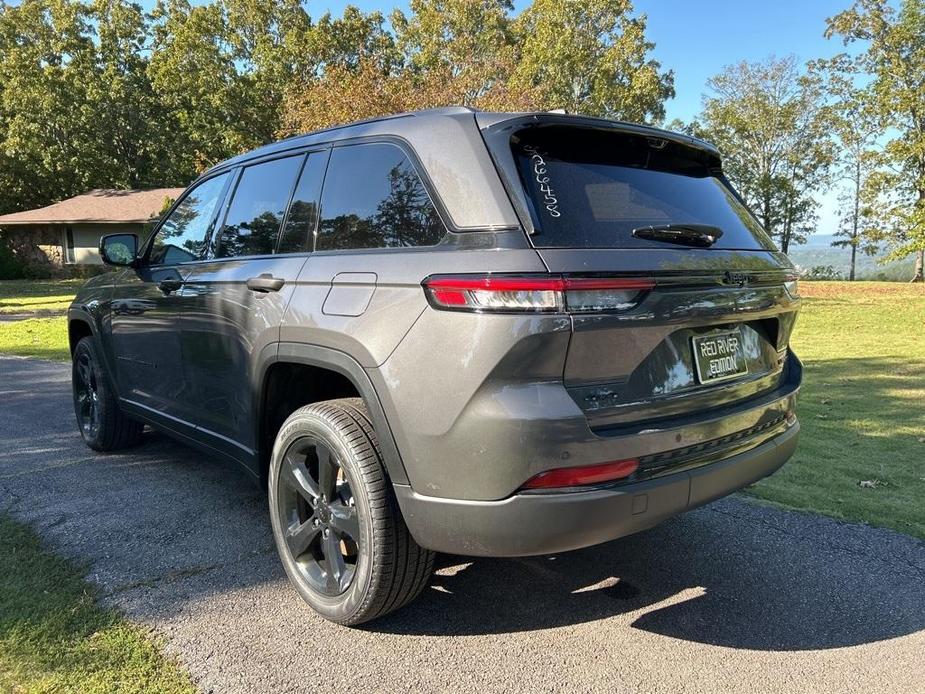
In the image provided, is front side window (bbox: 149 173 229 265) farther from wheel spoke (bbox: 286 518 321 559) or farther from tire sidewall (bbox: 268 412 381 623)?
wheel spoke (bbox: 286 518 321 559)

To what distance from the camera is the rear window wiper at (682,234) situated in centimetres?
244

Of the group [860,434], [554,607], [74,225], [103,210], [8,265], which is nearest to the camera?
[554,607]

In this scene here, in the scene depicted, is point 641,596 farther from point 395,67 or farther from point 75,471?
point 395,67

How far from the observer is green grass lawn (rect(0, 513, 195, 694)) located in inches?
91.5

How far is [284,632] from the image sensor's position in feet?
8.76

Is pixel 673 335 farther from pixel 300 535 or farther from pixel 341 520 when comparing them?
pixel 300 535

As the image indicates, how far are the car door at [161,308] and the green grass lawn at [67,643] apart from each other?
42.3 inches

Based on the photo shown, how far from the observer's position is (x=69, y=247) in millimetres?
33844

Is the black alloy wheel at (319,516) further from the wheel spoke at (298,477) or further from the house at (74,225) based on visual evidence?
the house at (74,225)

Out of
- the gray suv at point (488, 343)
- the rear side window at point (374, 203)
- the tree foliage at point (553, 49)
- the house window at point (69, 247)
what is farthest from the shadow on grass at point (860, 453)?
the house window at point (69, 247)

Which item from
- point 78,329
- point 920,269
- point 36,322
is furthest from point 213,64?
point 920,269

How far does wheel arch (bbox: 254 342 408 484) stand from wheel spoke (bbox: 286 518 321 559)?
0.36 m

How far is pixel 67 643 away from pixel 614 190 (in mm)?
2624

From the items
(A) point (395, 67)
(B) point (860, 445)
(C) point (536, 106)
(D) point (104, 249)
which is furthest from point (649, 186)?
(A) point (395, 67)
